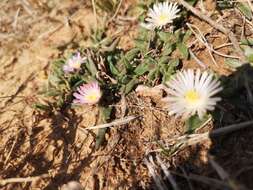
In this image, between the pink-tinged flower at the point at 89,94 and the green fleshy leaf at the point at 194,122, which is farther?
the pink-tinged flower at the point at 89,94

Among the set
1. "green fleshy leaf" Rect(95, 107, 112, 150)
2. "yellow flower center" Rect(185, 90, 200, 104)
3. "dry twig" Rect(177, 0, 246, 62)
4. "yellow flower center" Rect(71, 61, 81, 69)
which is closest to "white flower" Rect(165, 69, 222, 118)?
"yellow flower center" Rect(185, 90, 200, 104)

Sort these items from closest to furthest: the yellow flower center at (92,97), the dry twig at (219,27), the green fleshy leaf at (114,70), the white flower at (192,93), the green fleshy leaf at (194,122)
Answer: the white flower at (192,93), the green fleshy leaf at (194,122), the dry twig at (219,27), the yellow flower center at (92,97), the green fleshy leaf at (114,70)

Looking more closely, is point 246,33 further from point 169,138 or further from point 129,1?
point 129,1

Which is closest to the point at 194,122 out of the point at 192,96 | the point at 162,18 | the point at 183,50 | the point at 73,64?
the point at 192,96

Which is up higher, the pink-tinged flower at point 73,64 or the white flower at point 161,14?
the white flower at point 161,14

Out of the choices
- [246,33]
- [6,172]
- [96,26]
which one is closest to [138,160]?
[6,172]

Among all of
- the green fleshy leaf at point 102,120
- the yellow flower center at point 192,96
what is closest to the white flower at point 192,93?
the yellow flower center at point 192,96

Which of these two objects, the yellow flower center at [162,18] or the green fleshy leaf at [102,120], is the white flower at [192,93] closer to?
the green fleshy leaf at [102,120]
